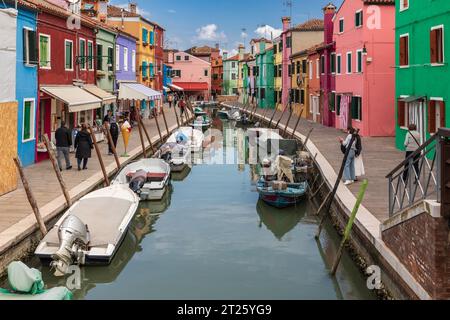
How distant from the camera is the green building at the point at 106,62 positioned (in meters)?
31.8

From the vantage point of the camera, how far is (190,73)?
95.2 metres

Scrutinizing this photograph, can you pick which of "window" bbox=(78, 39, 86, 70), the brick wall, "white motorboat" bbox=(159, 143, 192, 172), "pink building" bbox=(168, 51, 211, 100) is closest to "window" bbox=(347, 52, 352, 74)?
"white motorboat" bbox=(159, 143, 192, 172)

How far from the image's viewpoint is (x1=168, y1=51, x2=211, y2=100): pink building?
9419cm

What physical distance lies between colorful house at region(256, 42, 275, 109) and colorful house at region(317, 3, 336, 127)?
22925 mm

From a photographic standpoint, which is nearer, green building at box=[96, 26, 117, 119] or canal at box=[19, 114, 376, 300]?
canal at box=[19, 114, 376, 300]

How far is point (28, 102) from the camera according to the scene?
20266 mm

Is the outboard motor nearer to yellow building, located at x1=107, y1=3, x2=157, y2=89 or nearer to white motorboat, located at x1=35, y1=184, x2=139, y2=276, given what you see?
white motorboat, located at x1=35, y1=184, x2=139, y2=276

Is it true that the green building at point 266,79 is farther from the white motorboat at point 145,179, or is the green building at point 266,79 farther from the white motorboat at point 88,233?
the white motorboat at point 88,233

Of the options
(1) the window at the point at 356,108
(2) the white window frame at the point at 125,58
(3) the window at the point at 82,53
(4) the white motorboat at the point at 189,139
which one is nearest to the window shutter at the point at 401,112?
(1) the window at the point at 356,108

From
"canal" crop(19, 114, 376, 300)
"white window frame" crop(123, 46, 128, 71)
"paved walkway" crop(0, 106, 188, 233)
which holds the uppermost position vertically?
"white window frame" crop(123, 46, 128, 71)

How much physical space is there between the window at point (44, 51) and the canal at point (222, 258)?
8.00m

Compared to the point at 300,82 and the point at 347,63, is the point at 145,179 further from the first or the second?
the point at 300,82
